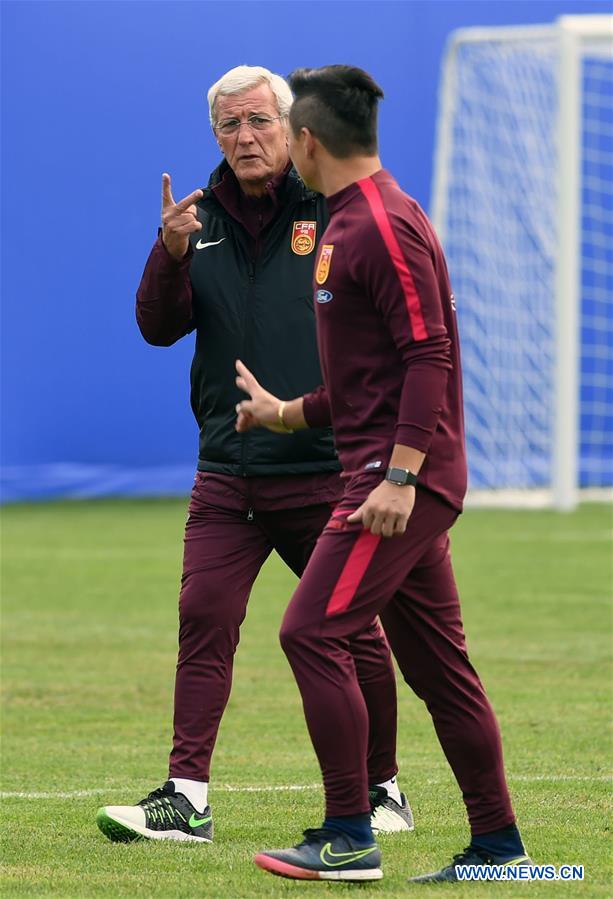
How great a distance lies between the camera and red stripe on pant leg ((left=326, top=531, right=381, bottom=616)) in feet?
14.4

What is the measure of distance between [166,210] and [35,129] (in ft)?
45.6

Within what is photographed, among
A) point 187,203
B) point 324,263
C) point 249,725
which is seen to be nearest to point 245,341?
point 187,203

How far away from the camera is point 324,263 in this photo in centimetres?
446

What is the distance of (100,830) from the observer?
17.4ft

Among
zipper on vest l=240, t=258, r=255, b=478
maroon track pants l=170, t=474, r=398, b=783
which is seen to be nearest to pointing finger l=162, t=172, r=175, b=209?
zipper on vest l=240, t=258, r=255, b=478

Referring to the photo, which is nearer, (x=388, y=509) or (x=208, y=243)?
(x=388, y=509)

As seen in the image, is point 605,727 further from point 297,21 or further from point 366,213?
point 297,21

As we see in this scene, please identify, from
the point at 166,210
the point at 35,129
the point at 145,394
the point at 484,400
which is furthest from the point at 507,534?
the point at 166,210

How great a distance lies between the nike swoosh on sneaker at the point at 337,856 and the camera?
14.4ft

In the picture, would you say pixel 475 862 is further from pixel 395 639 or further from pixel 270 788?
pixel 270 788

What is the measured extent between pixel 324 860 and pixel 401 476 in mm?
970

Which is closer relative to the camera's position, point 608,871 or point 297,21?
point 608,871

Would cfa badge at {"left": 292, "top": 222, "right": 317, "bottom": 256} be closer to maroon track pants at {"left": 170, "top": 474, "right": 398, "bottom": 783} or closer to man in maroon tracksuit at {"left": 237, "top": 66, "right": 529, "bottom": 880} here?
maroon track pants at {"left": 170, "top": 474, "right": 398, "bottom": 783}

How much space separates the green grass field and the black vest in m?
1.16
